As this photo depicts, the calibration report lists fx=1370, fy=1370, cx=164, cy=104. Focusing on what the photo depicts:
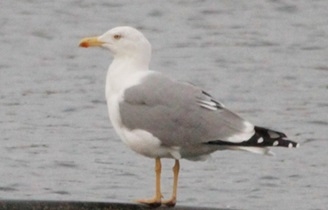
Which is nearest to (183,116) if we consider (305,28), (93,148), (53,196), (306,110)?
(53,196)

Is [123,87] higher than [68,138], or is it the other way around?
[123,87]

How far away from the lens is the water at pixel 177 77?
9.77 m

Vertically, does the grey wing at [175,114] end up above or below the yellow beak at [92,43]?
below

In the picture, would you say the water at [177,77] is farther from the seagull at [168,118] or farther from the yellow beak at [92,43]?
the seagull at [168,118]

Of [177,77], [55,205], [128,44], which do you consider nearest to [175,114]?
[128,44]

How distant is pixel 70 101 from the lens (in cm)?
1198

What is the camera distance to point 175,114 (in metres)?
7.01

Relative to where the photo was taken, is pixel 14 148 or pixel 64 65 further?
pixel 64 65

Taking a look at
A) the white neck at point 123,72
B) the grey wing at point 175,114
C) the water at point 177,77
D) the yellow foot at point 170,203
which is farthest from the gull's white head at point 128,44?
the water at point 177,77

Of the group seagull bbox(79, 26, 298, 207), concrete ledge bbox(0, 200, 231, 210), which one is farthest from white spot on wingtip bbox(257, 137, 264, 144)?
concrete ledge bbox(0, 200, 231, 210)

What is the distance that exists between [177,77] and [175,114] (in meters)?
5.56

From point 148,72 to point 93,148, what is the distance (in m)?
3.58

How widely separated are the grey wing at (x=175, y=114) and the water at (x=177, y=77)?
237 cm

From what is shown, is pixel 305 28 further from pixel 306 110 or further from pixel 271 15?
pixel 306 110
